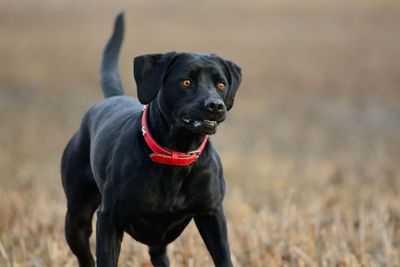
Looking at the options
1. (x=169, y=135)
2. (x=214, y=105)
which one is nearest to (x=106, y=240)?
(x=169, y=135)

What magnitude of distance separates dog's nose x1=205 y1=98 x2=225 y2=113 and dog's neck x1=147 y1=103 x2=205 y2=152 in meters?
0.38

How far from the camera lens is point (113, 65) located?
651 cm

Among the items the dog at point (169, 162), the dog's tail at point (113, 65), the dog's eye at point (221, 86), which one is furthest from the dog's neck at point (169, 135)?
the dog's tail at point (113, 65)

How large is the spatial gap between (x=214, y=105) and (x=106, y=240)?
3.49ft

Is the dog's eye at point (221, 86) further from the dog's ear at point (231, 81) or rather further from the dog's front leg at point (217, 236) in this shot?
the dog's front leg at point (217, 236)

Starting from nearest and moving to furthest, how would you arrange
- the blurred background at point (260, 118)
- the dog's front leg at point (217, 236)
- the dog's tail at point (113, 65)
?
the dog's front leg at point (217, 236) → the dog's tail at point (113, 65) → the blurred background at point (260, 118)

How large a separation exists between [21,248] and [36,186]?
4.54 m

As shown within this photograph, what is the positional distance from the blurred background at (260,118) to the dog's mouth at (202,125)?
2038mm

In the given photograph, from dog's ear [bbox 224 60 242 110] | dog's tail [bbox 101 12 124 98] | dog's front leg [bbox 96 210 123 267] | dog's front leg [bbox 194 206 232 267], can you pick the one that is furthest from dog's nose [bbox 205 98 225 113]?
dog's tail [bbox 101 12 124 98]

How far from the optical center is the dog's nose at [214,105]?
4.27m

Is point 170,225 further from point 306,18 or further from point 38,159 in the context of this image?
point 306,18

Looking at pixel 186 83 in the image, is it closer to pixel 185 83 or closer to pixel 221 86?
pixel 185 83

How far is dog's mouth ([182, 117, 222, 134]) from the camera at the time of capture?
14.2 ft

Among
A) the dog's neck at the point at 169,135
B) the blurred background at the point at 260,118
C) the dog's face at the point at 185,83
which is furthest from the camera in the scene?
the blurred background at the point at 260,118
